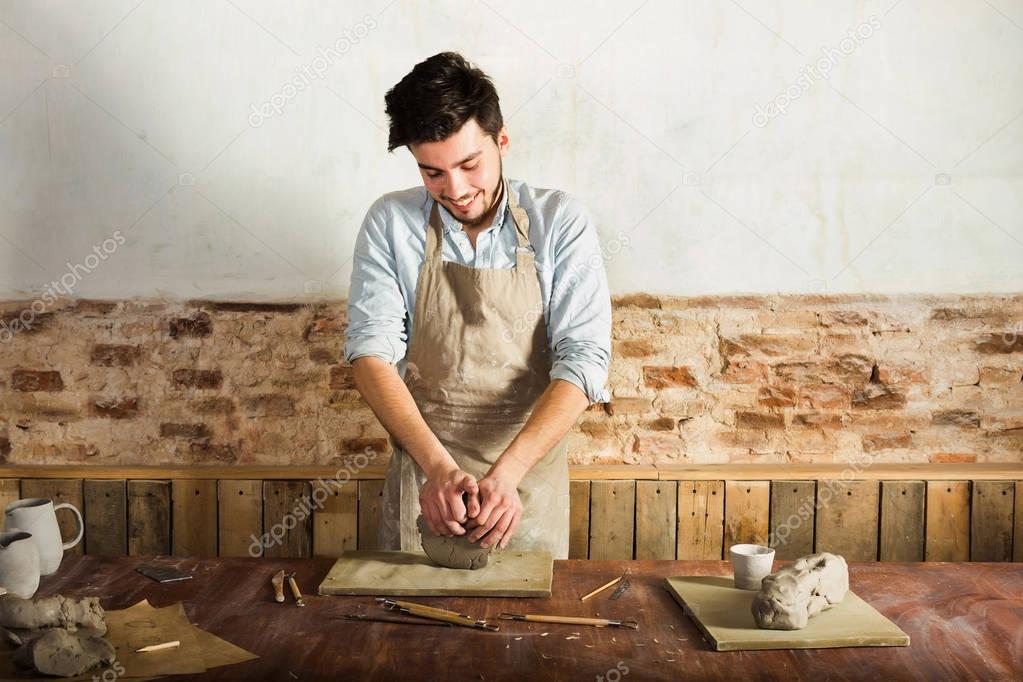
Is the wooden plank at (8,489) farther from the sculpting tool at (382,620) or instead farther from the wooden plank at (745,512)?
the wooden plank at (745,512)

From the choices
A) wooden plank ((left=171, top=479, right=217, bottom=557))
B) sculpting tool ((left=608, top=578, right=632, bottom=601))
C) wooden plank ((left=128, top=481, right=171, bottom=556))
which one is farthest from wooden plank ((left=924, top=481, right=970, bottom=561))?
wooden plank ((left=128, top=481, right=171, bottom=556))

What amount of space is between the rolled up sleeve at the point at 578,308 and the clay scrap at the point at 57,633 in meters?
1.20

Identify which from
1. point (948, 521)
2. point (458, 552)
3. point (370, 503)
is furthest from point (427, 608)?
point (948, 521)

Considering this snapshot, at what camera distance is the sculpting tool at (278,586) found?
1903mm

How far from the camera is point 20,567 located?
1.89 m

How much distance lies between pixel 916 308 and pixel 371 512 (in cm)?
203

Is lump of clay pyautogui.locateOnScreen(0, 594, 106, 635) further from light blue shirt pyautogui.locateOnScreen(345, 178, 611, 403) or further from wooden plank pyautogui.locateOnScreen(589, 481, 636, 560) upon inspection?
wooden plank pyautogui.locateOnScreen(589, 481, 636, 560)

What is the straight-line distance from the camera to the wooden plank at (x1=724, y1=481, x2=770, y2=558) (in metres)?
3.20

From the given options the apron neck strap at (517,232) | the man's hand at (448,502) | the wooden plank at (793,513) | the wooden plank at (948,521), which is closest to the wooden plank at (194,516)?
the apron neck strap at (517,232)

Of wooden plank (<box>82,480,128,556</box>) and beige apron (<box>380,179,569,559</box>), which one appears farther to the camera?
wooden plank (<box>82,480,128,556</box>)

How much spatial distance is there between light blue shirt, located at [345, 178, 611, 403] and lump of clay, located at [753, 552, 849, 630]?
2.53 ft

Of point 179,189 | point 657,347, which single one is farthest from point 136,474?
point 657,347

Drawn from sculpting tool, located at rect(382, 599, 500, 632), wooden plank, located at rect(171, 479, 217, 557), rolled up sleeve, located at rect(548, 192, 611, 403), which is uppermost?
rolled up sleeve, located at rect(548, 192, 611, 403)

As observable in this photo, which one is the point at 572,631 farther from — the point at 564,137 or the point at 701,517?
the point at 564,137
